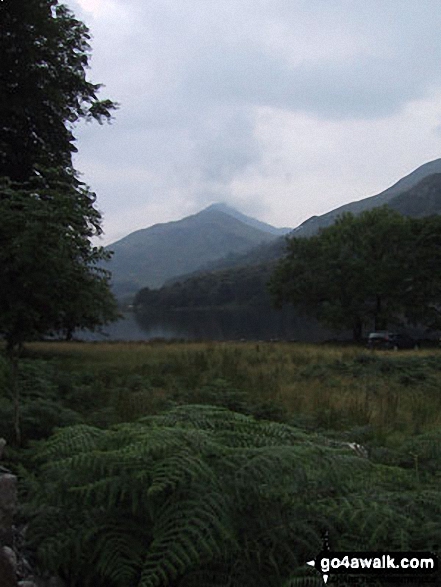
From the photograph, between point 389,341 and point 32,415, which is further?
point 389,341

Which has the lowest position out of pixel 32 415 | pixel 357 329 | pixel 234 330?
pixel 234 330

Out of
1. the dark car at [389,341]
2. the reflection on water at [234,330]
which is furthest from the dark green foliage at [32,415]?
the reflection on water at [234,330]

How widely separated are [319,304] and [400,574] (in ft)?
130

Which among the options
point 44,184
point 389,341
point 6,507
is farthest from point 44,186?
point 389,341

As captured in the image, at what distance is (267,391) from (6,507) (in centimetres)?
849

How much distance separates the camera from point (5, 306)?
6516 millimetres

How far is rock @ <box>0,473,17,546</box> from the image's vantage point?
2.94m

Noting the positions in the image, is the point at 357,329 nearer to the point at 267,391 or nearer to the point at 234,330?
the point at 234,330

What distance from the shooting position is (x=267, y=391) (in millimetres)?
11086

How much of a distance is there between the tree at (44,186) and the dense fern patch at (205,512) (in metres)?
3.30

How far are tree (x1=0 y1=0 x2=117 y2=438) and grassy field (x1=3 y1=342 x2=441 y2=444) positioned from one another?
4.30 ft

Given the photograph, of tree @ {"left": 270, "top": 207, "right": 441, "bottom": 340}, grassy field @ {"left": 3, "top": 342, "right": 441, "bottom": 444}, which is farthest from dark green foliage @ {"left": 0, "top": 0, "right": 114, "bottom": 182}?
tree @ {"left": 270, "top": 207, "right": 441, "bottom": 340}

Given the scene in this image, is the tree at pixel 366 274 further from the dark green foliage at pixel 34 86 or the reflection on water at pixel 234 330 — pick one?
the dark green foliage at pixel 34 86

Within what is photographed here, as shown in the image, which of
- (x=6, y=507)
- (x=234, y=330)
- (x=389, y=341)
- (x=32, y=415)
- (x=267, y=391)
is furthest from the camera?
(x=234, y=330)
